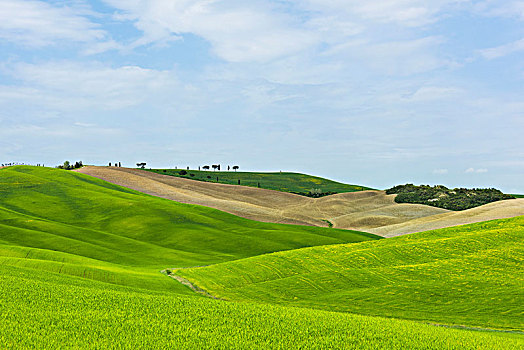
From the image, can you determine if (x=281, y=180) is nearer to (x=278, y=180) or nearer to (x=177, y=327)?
(x=278, y=180)

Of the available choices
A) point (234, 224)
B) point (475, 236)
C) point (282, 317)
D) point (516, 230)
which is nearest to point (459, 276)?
point (475, 236)

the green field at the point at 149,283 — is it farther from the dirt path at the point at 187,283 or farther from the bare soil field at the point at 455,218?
the bare soil field at the point at 455,218

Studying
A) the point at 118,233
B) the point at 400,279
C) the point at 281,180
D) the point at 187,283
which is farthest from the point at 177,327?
the point at 281,180

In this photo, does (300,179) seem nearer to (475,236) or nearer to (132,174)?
(132,174)

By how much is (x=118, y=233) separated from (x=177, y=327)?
53327mm

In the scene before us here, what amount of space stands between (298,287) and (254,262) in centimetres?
775

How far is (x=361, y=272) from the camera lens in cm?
3478

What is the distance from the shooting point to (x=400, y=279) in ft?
108

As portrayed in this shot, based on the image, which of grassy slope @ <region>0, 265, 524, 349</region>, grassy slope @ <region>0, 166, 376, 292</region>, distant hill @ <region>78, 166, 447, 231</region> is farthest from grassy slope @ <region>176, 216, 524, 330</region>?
distant hill @ <region>78, 166, 447, 231</region>

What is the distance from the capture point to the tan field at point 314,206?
81750 mm

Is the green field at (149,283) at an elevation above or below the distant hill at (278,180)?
below

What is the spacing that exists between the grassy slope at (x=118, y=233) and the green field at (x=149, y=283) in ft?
→ 0.54

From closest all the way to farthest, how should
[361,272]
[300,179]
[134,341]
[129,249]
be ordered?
[134,341]
[361,272]
[129,249]
[300,179]

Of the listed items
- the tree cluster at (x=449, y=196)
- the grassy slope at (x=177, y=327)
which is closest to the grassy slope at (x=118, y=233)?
the grassy slope at (x=177, y=327)
